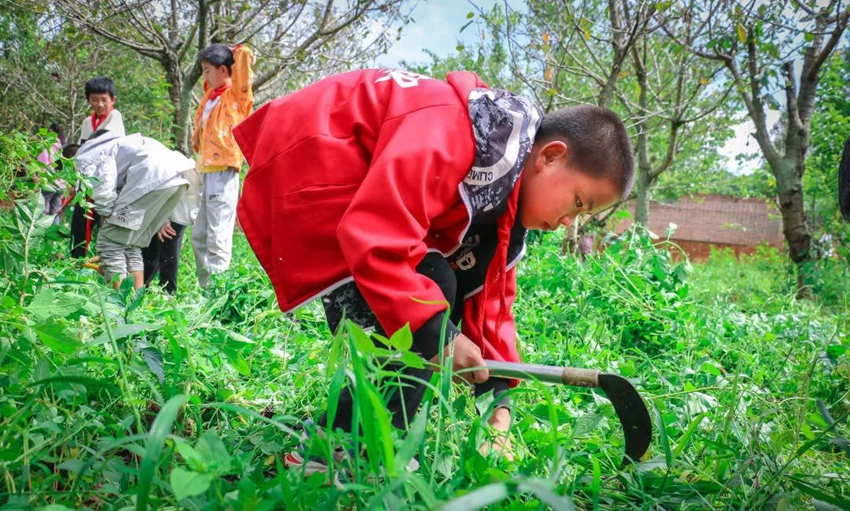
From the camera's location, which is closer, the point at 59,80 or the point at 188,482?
the point at 188,482

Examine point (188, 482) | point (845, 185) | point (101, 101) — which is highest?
point (101, 101)

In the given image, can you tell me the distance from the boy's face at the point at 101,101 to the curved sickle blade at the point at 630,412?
12.3 ft

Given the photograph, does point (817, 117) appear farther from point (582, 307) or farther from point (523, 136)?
point (523, 136)

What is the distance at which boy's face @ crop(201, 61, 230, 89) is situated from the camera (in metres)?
3.89

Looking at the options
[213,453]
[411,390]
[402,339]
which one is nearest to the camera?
[213,453]

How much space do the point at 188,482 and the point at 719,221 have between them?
23.9m

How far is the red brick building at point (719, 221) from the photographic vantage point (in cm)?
2144

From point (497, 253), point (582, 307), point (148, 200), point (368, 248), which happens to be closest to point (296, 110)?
point (368, 248)

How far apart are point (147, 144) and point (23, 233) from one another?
7.21ft

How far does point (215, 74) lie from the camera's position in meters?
3.90

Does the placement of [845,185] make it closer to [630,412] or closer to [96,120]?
[630,412]

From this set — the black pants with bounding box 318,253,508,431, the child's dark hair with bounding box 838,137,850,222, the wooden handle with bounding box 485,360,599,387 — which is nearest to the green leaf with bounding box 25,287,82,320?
the black pants with bounding box 318,253,508,431

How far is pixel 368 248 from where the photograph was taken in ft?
4.10

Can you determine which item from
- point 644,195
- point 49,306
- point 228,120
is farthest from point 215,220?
point 644,195
